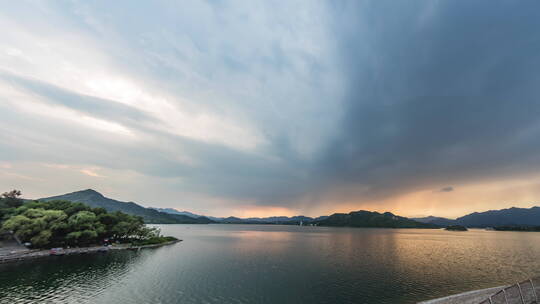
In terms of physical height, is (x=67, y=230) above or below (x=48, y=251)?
above

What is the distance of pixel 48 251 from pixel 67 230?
1373cm

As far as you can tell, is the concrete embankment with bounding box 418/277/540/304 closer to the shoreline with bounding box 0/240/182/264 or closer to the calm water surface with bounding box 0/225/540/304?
the calm water surface with bounding box 0/225/540/304

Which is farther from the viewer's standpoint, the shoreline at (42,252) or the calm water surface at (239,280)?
the shoreline at (42,252)

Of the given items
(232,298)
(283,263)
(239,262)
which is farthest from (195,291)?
(283,263)

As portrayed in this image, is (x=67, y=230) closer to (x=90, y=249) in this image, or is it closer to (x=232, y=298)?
(x=90, y=249)

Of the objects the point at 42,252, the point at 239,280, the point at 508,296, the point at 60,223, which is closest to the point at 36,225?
the point at 60,223

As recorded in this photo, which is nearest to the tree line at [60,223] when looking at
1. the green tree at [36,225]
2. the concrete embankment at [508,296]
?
the green tree at [36,225]

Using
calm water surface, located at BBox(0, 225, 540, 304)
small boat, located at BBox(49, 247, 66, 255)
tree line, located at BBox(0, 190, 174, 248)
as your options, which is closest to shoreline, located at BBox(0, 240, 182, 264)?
small boat, located at BBox(49, 247, 66, 255)

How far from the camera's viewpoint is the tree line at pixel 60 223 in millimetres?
83375

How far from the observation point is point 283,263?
3241 inches

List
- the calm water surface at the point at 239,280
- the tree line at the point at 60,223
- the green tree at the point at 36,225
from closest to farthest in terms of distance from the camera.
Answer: the calm water surface at the point at 239,280
the green tree at the point at 36,225
the tree line at the point at 60,223

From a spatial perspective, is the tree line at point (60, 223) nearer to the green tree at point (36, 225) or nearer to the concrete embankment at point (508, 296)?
the green tree at point (36, 225)

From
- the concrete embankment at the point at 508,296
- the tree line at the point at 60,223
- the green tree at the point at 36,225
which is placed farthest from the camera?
the tree line at the point at 60,223

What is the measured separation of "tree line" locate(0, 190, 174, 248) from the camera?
8338cm
